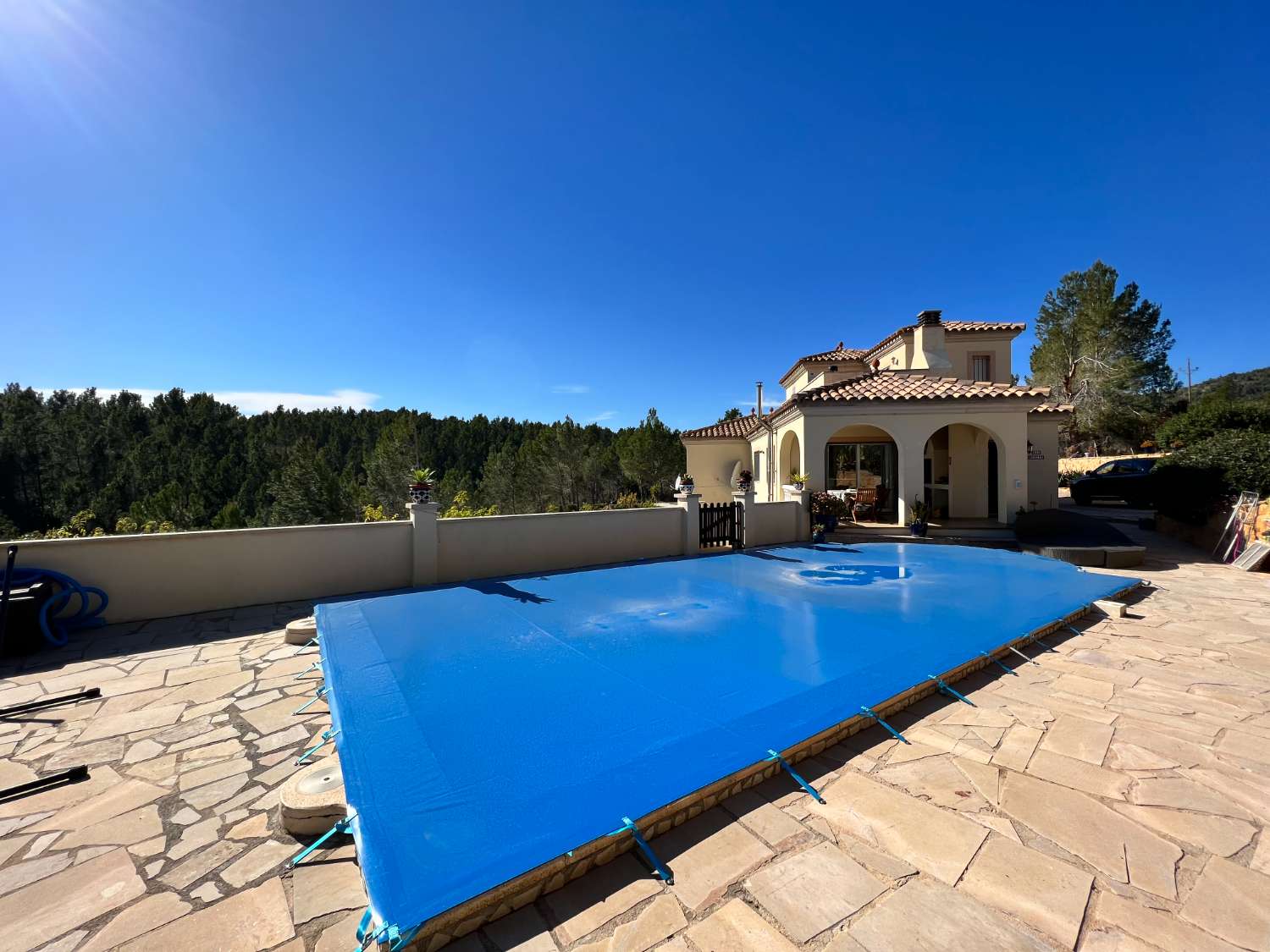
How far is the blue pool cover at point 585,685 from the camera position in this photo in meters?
2.74

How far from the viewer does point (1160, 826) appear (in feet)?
9.17

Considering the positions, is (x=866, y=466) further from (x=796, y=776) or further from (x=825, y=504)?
(x=796, y=776)

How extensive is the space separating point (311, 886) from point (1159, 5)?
17.2 metres

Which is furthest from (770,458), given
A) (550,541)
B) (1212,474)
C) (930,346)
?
(1212,474)

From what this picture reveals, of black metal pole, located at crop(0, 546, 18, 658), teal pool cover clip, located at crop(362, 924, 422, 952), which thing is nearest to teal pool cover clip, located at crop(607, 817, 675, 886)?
teal pool cover clip, located at crop(362, 924, 422, 952)

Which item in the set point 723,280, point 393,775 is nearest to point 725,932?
point 393,775

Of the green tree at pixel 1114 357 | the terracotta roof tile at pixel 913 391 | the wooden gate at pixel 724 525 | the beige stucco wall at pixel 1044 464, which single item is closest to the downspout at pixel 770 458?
the terracotta roof tile at pixel 913 391

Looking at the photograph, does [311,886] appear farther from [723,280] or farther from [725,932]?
[723,280]

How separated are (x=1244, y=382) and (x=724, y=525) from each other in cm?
9824

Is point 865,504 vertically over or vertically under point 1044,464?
under

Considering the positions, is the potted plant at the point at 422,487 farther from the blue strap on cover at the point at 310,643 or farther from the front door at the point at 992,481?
the front door at the point at 992,481

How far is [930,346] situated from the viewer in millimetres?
17766

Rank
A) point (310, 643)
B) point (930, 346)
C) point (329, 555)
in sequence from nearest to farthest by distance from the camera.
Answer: point (310, 643) → point (329, 555) → point (930, 346)

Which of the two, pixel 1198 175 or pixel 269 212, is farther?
pixel 1198 175
